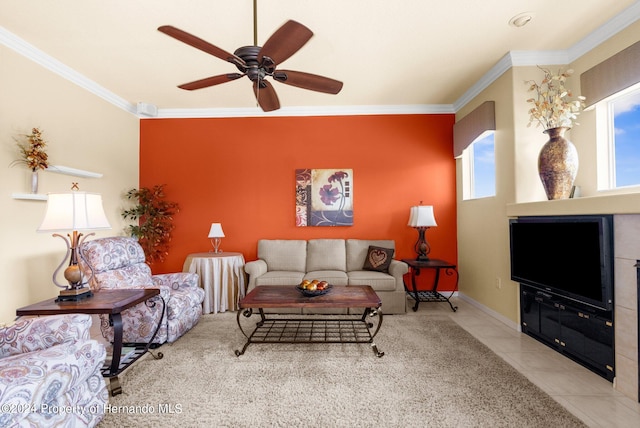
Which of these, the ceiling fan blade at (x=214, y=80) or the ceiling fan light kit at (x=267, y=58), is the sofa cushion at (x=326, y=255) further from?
the ceiling fan blade at (x=214, y=80)

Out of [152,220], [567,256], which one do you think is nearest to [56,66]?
[152,220]

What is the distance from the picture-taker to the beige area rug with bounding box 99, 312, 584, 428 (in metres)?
1.72

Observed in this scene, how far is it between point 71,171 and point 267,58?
2.86m

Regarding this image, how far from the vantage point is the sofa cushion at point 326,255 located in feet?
13.5

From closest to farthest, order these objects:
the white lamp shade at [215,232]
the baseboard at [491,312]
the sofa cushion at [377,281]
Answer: the baseboard at [491,312] → the sofa cushion at [377,281] → the white lamp shade at [215,232]

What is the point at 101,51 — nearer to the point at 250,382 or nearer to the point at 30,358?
the point at 30,358

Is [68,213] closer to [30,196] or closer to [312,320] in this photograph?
[30,196]

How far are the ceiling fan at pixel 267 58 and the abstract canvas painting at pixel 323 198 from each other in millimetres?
2068

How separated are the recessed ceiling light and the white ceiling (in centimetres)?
4

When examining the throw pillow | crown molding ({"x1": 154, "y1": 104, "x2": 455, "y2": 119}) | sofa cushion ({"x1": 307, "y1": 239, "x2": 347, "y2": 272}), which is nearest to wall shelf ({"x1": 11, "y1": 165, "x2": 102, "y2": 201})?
crown molding ({"x1": 154, "y1": 104, "x2": 455, "y2": 119})

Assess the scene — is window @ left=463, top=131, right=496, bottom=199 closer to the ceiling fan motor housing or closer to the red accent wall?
the red accent wall

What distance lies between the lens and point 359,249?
13.8ft

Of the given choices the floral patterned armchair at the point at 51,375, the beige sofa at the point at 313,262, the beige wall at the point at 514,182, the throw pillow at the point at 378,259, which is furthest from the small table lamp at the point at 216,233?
the beige wall at the point at 514,182

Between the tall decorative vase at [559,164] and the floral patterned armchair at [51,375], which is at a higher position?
the tall decorative vase at [559,164]
